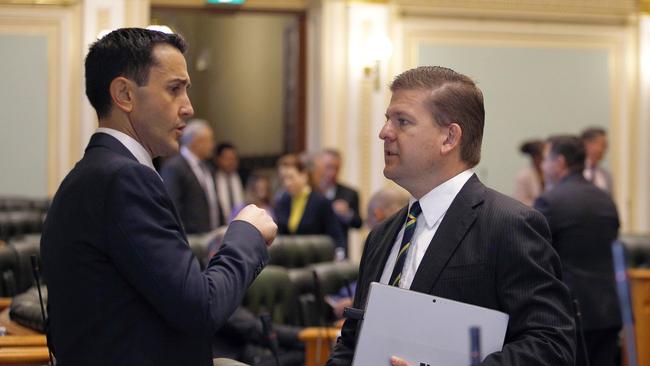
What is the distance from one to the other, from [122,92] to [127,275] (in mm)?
379

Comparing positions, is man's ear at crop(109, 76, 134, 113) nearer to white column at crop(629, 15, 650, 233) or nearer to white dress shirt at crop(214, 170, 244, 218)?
white dress shirt at crop(214, 170, 244, 218)

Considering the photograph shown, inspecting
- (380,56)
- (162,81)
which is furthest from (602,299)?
(380,56)

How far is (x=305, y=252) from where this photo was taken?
7.21 m

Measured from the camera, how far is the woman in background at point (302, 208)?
7695mm

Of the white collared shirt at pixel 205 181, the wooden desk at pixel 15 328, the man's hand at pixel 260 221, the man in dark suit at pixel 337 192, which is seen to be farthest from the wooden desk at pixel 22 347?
the man in dark suit at pixel 337 192

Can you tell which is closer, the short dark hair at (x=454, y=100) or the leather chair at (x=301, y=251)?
the short dark hair at (x=454, y=100)

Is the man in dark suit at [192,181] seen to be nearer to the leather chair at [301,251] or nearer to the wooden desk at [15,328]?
the leather chair at [301,251]

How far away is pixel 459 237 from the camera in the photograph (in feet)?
7.61

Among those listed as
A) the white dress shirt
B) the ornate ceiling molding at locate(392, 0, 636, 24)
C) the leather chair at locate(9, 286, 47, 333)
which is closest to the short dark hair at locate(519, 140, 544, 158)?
the white dress shirt

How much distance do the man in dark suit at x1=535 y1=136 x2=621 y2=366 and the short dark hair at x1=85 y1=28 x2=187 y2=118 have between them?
3532 mm

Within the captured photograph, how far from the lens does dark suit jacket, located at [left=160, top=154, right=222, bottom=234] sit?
712 centimetres

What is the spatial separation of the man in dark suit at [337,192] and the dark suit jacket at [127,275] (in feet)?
19.8

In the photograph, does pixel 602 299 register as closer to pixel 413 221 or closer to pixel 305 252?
pixel 305 252

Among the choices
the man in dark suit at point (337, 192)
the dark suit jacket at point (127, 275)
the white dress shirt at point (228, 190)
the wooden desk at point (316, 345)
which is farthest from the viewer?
the white dress shirt at point (228, 190)
